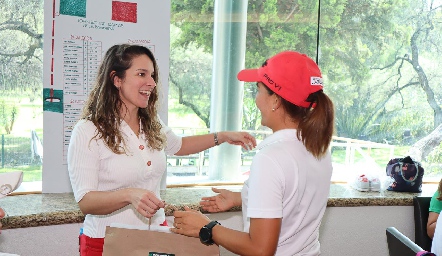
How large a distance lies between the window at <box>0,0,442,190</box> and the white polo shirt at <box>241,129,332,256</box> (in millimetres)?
1738

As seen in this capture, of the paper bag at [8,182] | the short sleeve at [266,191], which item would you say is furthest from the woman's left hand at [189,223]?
the paper bag at [8,182]

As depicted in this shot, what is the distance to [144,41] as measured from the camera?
10.6 feet

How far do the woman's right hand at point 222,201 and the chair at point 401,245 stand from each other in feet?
2.00

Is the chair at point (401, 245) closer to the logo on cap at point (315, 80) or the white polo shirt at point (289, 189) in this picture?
the white polo shirt at point (289, 189)

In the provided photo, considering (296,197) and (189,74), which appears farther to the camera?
(189,74)

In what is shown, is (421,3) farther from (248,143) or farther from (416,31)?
(248,143)

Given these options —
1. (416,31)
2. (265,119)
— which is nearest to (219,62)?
(416,31)

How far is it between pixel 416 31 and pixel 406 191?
1040 mm

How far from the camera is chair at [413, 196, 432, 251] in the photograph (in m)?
3.40

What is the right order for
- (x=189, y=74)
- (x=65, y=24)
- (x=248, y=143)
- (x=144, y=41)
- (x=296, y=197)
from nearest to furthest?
(x=296, y=197) → (x=248, y=143) → (x=65, y=24) → (x=144, y=41) → (x=189, y=74)

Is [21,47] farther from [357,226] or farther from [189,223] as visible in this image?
[357,226]

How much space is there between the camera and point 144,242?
1938mm

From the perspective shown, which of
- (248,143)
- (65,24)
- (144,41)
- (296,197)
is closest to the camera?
(296,197)

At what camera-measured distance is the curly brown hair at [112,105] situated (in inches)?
86.7
